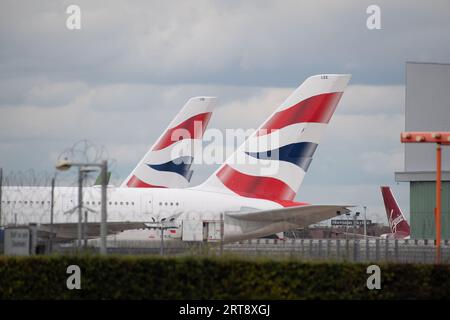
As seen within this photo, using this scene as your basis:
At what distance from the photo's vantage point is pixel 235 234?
44344mm

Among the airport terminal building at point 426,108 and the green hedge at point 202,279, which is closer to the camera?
the green hedge at point 202,279

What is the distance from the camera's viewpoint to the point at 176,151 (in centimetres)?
5938

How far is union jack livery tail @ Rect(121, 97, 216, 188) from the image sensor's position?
57.5m

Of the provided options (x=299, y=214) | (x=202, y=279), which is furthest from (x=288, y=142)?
(x=202, y=279)

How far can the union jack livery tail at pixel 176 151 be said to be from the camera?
189 feet

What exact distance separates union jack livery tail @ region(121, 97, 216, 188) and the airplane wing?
13.7 meters

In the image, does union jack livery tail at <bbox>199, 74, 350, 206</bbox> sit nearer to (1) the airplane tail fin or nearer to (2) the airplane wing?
(2) the airplane wing

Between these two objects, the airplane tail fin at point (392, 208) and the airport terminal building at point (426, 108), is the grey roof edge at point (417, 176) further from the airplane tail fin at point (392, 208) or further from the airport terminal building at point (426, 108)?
the airplane tail fin at point (392, 208)

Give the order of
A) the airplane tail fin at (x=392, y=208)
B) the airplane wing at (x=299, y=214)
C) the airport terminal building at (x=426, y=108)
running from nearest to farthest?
the airplane wing at (x=299, y=214), the airport terminal building at (x=426, y=108), the airplane tail fin at (x=392, y=208)

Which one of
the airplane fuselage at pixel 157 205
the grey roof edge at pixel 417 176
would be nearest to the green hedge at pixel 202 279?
the airplane fuselage at pixel 157 205

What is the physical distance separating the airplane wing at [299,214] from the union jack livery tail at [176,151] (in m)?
13.7

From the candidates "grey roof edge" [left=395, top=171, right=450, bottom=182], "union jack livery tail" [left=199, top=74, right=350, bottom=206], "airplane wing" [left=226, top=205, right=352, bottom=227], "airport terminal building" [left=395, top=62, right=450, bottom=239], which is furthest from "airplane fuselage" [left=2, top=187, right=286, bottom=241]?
"airport terminal building" [left=395, top=62, right=450, bottom=239]

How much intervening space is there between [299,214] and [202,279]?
625 inches
